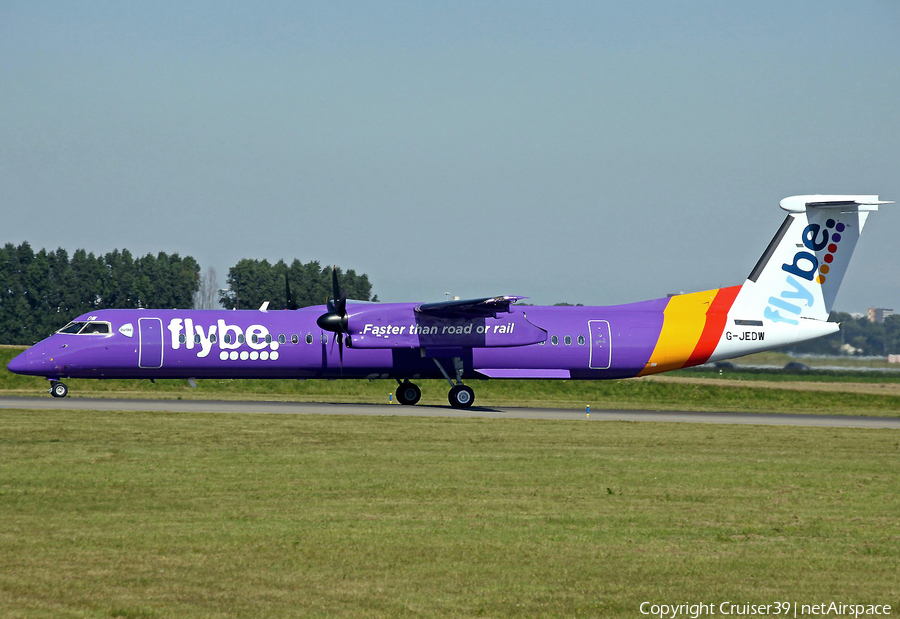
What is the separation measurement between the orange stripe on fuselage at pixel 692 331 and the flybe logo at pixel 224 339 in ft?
48.0

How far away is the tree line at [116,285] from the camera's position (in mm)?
92075

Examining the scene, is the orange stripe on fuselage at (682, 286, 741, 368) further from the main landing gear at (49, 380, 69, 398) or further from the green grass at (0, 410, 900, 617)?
the main landing gear at (49, 380, 69, 398)

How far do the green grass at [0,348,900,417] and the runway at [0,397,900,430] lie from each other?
6.46 m

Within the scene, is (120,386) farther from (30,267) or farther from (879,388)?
(30,267)

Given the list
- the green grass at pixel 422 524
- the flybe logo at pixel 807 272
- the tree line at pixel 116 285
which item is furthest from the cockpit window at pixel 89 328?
the tree line at pixel 116 285

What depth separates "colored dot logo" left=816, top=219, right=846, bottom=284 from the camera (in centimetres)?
3669

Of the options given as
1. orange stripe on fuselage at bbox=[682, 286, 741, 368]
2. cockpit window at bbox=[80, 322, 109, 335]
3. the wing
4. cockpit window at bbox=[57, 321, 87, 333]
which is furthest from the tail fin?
cockpit window at bbox=[57, 321, 87, 333]

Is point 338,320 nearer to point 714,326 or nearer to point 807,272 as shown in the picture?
point 714,326

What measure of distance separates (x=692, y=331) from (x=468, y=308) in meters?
9.01

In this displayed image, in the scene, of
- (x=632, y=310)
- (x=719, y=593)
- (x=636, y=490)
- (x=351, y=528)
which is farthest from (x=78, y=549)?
(x=632, y=310)

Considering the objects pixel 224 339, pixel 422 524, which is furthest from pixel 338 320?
pixel 422 524

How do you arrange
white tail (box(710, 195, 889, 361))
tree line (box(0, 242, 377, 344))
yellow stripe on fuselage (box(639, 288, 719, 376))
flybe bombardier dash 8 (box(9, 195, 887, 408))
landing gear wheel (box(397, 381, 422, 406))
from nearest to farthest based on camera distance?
flybe bombardier dash 8 (box(9, 195, 887, 408)) < yellow stripe on fuselage (box(639, 288, 719, 376)) < white tail (box(710, 195, 889, 361)) < landing gear wheel (box(397, 381, 422, 406)) < tree line (box(0, 242, 377, 344))

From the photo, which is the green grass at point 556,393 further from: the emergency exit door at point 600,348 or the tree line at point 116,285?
the tree line at point 116,285

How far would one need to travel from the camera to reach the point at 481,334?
114 feet
